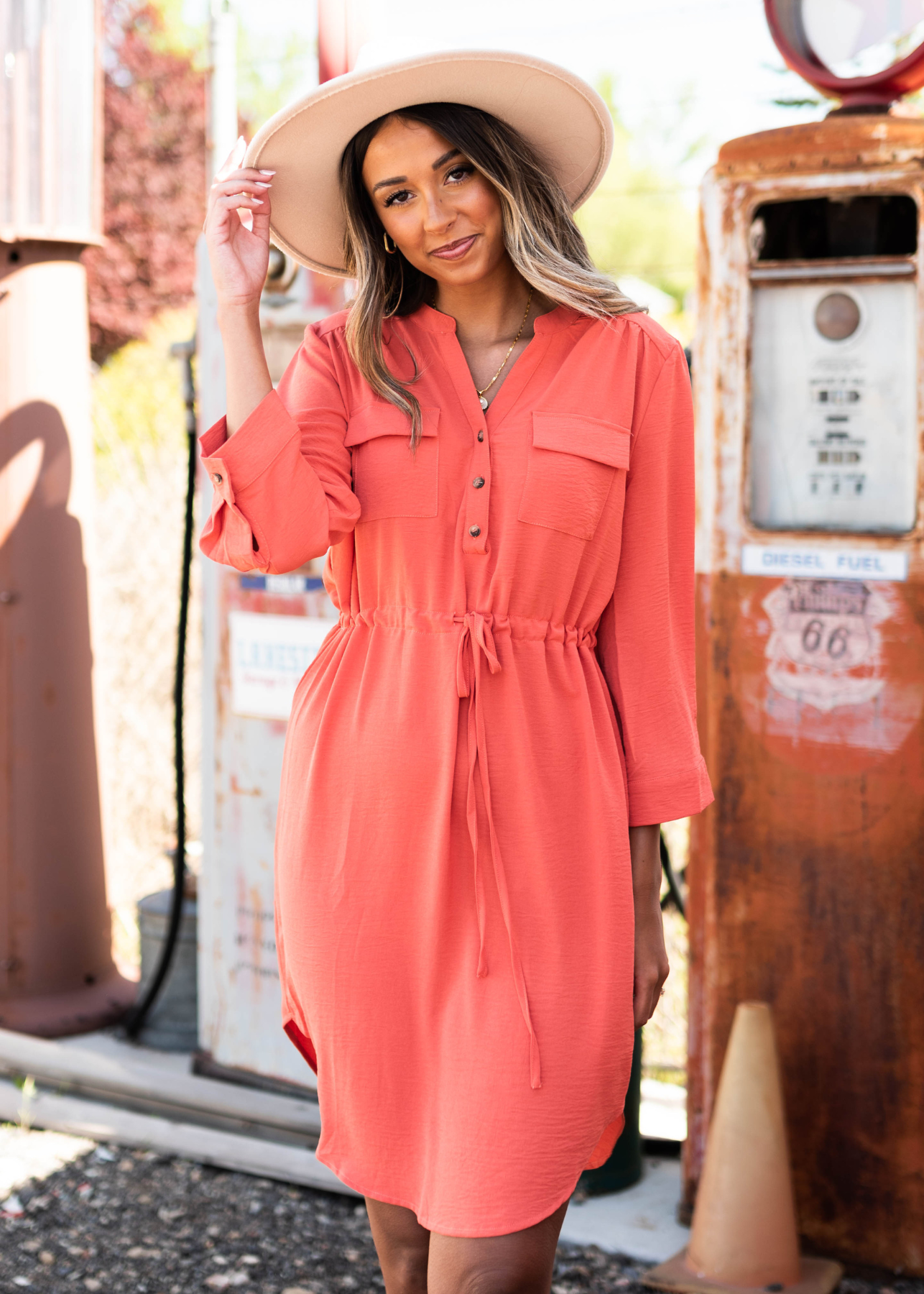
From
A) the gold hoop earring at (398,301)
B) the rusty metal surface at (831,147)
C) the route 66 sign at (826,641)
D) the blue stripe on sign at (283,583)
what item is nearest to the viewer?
the gold hoop earring at (398,301)

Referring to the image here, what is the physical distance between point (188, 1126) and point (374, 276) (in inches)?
99.2

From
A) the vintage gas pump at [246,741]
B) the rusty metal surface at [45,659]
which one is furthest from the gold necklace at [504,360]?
the rusty metal surface at [45,659]

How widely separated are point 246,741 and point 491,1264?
2256 millimetres

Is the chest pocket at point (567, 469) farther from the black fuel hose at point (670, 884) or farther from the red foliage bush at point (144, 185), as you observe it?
the red foliage bush at point (144, 185)

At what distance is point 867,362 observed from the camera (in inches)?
115

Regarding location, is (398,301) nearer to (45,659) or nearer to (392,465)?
(392,465)

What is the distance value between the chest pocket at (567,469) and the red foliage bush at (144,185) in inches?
675

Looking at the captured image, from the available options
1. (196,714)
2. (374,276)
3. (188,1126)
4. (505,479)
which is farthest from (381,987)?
(196,714)

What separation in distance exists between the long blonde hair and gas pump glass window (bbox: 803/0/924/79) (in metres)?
1.22

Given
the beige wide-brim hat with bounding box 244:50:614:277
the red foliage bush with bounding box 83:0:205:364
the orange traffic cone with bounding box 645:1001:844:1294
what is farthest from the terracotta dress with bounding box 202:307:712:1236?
the red foliage bush with bounding box 83:0:205:364

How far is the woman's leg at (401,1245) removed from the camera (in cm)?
200

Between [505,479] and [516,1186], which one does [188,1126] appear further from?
[505,479]

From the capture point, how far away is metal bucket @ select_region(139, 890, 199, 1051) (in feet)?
14.1

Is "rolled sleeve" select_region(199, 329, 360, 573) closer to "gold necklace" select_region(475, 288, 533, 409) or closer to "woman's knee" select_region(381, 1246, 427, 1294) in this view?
"gold necklace" select_region(475, 288, 533, 409)
